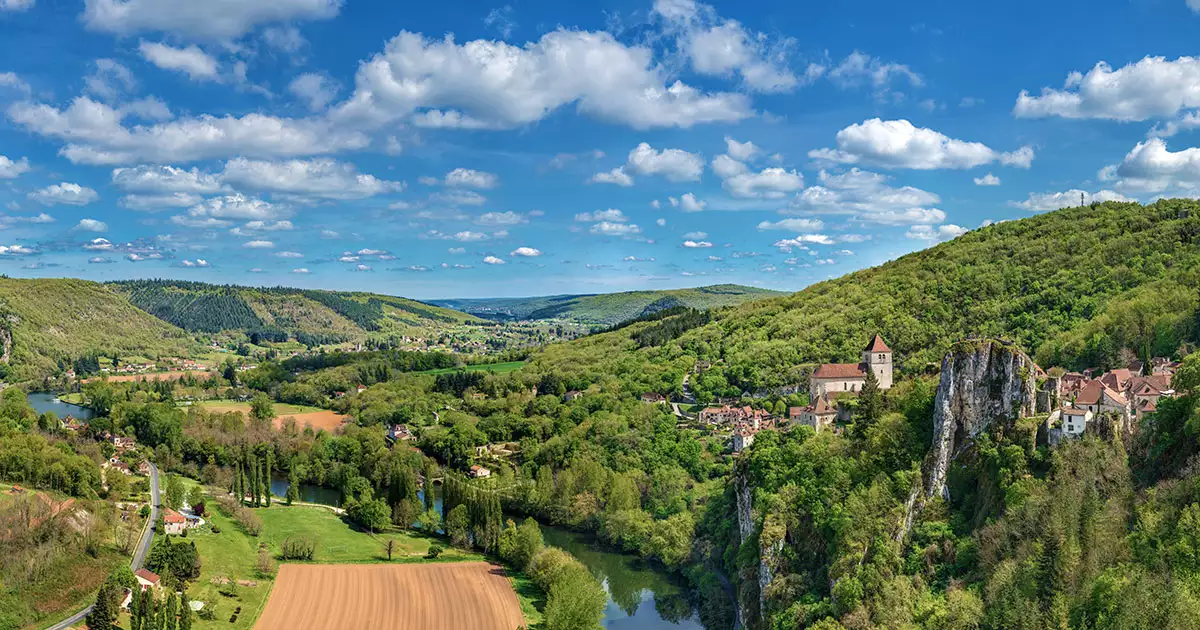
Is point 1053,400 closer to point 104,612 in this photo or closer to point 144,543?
point 104,612

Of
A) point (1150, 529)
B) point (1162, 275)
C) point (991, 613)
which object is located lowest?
point (991, 613)

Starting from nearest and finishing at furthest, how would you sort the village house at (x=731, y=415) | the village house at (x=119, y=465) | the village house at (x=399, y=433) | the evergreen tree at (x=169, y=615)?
the evergreen tree at (x=169, y=615)
the village house at (x=731, y=415)
the village house at (x=119, y=465)
the village house at (x=399, y=433)

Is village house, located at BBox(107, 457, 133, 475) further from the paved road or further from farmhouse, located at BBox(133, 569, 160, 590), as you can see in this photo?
farmhouse, located at BBox(133, 569, 160, 590)

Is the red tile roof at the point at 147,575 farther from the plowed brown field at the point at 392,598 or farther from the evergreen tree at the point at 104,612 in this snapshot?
the plowed brown field at the point at 392,598

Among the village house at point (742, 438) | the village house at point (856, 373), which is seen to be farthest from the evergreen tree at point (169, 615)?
the village house at point (856, 373)

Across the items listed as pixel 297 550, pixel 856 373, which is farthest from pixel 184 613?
pixel 856 373

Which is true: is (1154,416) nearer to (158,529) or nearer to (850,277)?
(158,529)

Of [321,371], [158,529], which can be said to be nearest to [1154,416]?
[158,529]

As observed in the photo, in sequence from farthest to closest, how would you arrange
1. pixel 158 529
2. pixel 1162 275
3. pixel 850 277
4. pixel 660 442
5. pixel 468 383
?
pixel 468 383, pixel 850 277, pixel 660 442, pixel 1162 275, pixel 158 529
